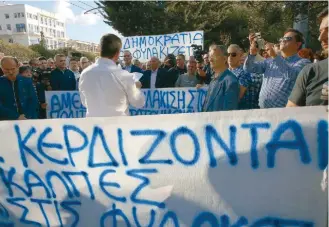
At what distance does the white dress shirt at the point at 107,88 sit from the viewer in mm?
2531

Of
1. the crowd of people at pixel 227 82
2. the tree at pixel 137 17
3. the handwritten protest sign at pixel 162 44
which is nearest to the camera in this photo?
the crowd of people at pixel 227 82

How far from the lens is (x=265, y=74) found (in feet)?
11.2

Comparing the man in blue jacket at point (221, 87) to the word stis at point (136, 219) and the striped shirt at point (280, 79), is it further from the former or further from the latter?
the word stis at point (136, 219)

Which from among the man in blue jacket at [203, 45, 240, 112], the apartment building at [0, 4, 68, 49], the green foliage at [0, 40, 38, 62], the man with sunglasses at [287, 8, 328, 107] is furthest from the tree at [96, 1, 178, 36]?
the apartment building at [0, 4, 68, 49]

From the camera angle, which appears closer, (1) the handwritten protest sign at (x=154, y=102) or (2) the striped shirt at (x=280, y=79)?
(2) the striped shirt at (x=280, y=79)

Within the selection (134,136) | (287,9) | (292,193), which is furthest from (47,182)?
(287,9)

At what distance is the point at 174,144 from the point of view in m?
1.97

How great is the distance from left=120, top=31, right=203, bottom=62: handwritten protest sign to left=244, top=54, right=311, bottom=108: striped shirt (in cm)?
478

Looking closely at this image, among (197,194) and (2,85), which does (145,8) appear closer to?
(2,85)

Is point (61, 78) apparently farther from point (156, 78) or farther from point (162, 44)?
point (162, 44)

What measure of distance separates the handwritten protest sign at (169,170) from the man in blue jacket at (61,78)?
13.0ft

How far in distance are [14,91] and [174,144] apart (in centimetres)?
285

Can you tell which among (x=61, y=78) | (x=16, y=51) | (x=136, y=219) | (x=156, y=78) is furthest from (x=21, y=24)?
(x=136, y=219)

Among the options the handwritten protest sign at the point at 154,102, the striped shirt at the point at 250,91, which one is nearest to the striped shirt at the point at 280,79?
the striped shirt at the point at 250,91
